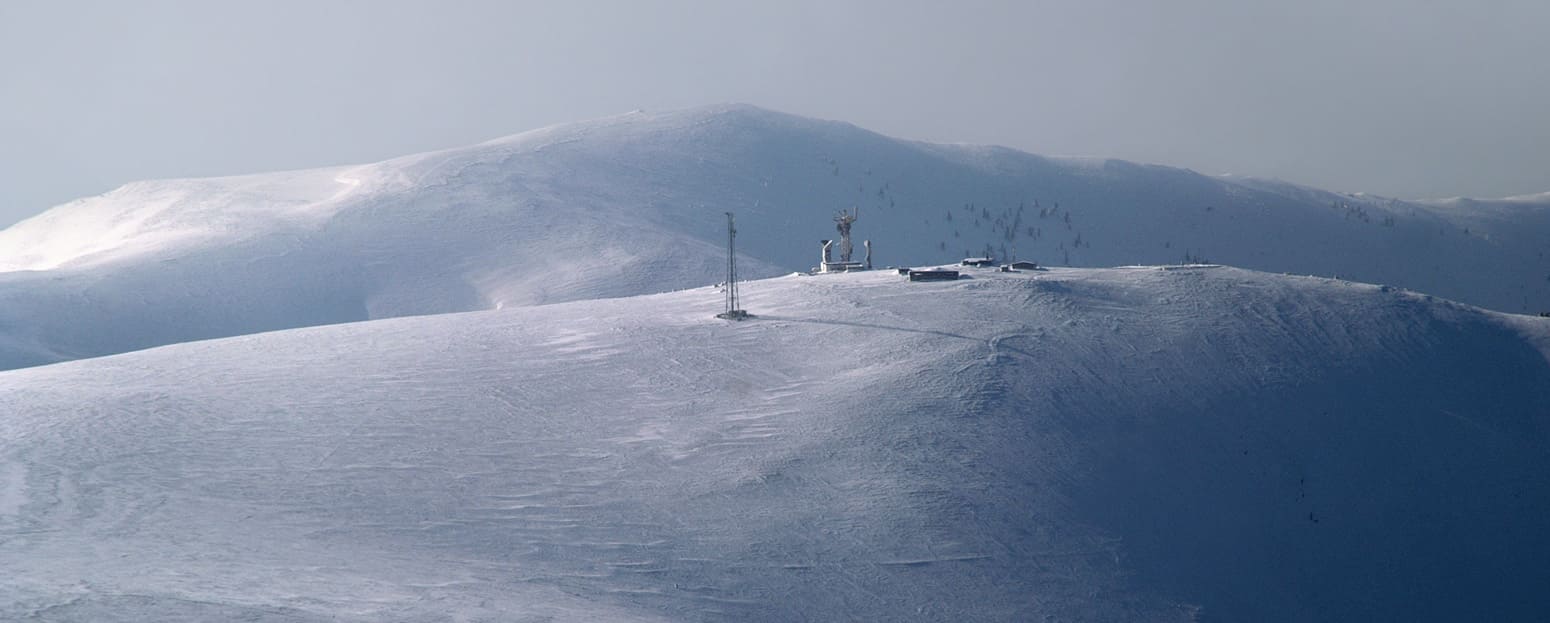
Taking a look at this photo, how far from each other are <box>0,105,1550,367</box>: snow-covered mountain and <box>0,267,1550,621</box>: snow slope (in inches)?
754

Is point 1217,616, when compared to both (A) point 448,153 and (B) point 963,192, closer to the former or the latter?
(B) point 963,192

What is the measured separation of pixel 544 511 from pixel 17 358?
1098 inches

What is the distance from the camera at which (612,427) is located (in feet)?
64.2

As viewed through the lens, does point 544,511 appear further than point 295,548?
Answer: Yes

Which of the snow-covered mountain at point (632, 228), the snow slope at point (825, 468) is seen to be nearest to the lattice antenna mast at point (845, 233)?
the snow slope at point (825, 468)

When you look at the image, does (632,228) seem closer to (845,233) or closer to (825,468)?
(845,233)

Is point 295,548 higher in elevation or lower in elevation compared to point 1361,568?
higher

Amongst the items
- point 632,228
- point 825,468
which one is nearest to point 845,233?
point 825,468

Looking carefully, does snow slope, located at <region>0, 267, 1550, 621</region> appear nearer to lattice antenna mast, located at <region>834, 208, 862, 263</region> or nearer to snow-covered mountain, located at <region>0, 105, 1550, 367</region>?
lattice antenna mast, located at <region>834, 208, 862, 263</region>

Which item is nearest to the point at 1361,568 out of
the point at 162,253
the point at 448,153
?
the point at 162,253

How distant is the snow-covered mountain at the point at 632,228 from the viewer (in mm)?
43938

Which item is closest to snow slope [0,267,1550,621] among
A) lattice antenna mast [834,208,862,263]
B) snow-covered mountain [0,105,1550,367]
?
lattice antenna mast [834,208,862,263]

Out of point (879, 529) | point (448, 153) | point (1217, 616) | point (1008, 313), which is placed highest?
point (448, 153)

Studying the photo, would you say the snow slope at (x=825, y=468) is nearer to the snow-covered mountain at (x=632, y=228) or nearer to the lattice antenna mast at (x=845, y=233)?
the lattice antenna mast at (x=845, y=233)
